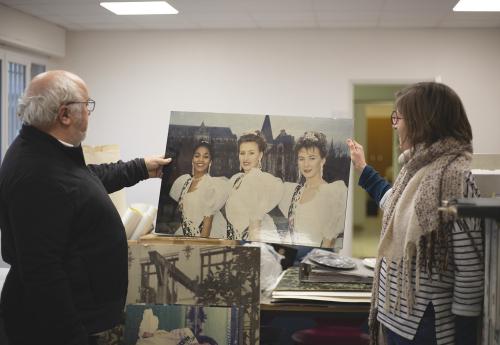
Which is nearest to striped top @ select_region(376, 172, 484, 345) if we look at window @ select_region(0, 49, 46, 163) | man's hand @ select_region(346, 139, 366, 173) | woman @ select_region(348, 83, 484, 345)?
woman @ select_region(348, 83, 484, 345)

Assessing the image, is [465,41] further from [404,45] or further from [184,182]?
[184,182]

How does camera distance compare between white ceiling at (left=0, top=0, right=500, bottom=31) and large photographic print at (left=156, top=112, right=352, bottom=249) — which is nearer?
large photographic print at (left=156, top=112, right=352, bottom=249)

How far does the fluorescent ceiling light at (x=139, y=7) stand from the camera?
434cm

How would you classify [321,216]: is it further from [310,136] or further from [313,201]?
[310,136]

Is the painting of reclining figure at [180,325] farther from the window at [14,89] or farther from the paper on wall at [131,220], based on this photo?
the window at [14,89]

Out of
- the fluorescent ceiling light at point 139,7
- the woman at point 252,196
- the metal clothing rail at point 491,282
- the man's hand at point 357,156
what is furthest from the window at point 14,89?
the metal clothing rail at point 491,282

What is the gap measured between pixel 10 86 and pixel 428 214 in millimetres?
4414

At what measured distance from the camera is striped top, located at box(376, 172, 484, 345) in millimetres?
1512

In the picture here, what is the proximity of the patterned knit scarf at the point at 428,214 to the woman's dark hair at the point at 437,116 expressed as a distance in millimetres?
27

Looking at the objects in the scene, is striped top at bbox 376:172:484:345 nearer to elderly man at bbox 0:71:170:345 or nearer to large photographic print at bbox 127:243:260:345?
large photographic print at bbox 127:243:260:345

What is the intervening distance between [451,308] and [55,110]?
4.32 ft

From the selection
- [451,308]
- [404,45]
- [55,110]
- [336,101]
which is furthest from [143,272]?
[404,45]

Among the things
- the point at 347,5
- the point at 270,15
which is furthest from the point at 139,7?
the point at 347,5

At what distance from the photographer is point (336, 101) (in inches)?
209
